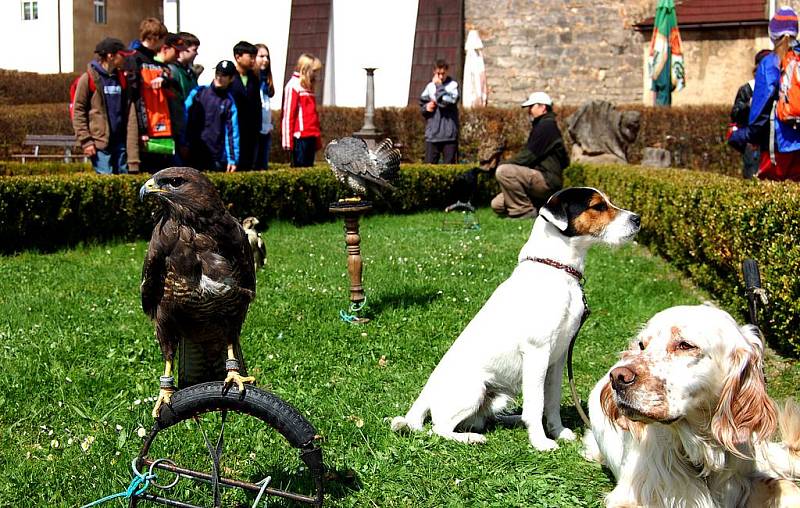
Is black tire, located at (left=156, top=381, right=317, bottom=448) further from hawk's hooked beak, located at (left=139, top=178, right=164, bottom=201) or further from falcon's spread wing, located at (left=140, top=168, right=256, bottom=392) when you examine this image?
hawk's hooked beak, located at (left=139, top=178, right=164, bottom=201)

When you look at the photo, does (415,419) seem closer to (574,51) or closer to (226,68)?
(226,68)

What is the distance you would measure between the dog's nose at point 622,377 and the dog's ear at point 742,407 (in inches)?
13.1

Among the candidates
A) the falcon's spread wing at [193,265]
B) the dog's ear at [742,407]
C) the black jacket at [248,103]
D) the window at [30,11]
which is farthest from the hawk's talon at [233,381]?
the window at [30,11]

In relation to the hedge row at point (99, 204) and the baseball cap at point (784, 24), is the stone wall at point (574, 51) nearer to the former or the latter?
the hedge row at point (99, 204)

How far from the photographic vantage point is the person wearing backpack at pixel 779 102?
329 inches

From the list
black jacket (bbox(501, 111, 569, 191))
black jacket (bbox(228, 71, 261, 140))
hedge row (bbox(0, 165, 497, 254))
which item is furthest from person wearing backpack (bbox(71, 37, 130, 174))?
black jacket (bbox(501, 111, 569, 191))

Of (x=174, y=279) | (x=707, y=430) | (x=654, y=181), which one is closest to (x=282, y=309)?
(x=174, y=279)

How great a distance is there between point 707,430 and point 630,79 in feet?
80.4

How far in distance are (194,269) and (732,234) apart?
17.5ft

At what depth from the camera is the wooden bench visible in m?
22.2

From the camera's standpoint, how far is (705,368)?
3.20 meters

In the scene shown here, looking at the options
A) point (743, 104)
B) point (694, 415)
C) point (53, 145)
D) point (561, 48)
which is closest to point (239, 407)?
point (694, 415)

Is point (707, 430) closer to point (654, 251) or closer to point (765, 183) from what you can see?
point (765, 183)

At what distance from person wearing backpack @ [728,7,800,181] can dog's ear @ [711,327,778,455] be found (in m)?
5.80
